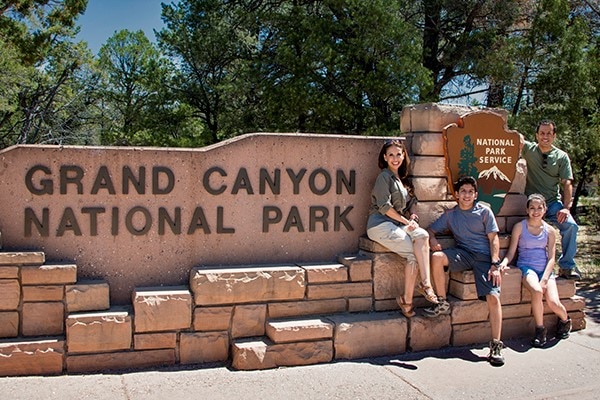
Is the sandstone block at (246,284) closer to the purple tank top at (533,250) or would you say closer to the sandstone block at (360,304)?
the sandstone block at (360,304)

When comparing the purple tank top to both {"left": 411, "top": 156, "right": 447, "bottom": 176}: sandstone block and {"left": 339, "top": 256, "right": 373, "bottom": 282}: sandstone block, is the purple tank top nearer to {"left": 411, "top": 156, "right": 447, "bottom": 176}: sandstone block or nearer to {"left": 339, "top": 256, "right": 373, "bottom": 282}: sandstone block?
{"left": 411, "top": 156, "right": 447, "bottom": 176}: sandstone block

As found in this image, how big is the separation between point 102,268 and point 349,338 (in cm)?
209

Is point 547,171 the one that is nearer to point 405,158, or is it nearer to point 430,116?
point 430,116

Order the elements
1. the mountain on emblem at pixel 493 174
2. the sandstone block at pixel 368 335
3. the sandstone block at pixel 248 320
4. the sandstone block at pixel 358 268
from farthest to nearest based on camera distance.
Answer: the mountain on emblem at pixel 493 174, the sandstone block at pixel 358 268, the sandstone block at pixel 368 335, the sandstone block at pixel 248 320

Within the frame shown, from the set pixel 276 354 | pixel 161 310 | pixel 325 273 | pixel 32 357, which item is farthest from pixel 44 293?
pixel 325 273

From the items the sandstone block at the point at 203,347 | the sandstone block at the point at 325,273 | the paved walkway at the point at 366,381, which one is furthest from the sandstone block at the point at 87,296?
the sandstone block at the point at 325,273

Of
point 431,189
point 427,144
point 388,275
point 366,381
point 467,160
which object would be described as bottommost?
point 366,381

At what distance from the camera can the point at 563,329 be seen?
18.2 ft

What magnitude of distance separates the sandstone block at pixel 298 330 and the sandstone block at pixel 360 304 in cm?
36

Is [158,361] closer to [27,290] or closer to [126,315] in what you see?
[126,315]

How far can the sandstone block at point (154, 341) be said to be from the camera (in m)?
4.37

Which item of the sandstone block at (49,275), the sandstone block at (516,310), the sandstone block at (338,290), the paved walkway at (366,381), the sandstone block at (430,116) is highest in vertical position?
the sandstone block at (430,116)

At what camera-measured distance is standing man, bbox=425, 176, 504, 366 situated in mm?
5070

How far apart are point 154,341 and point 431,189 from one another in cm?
285
